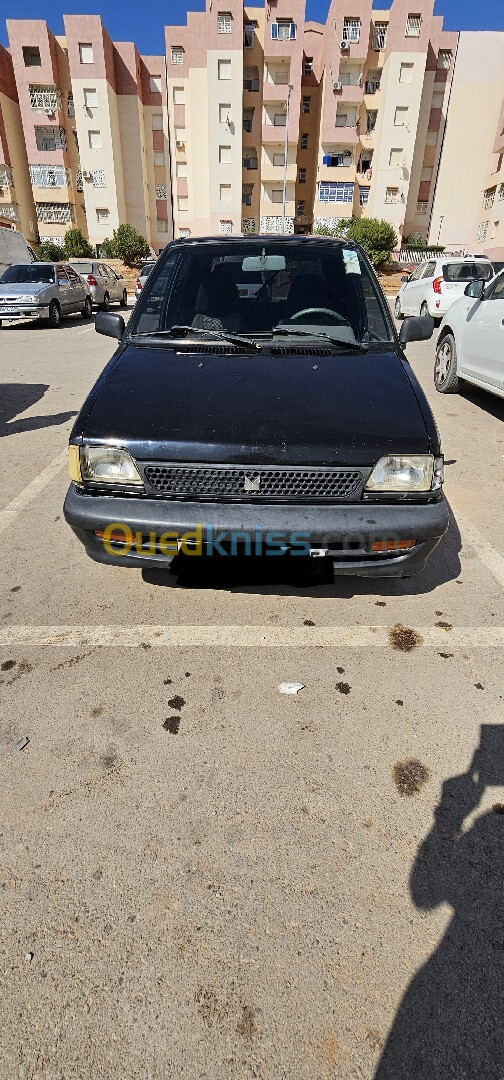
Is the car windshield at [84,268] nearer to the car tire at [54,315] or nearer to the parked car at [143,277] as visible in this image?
the car tire at [54,315]

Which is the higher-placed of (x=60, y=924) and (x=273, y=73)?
(x=273, y=73)

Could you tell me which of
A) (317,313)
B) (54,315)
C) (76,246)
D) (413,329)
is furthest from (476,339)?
(76,246)

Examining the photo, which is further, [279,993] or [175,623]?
[175,623]

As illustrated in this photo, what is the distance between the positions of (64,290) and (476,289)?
11.5 metres

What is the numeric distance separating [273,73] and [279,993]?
174ft

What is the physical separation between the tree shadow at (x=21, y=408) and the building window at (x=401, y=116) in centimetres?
4495

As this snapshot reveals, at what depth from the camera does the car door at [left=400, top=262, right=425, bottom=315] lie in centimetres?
1284

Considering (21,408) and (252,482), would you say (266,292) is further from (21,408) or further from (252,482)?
(21,408)

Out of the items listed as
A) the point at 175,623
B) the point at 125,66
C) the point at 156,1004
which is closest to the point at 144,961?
the point at 156,1004

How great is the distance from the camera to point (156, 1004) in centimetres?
129

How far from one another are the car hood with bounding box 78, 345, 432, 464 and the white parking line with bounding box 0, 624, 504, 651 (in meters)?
0.85

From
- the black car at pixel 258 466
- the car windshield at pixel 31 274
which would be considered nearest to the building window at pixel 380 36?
the car windshield at pixel 31 274

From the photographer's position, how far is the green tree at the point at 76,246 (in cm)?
3984

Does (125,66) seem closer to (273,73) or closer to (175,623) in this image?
(273,73)
